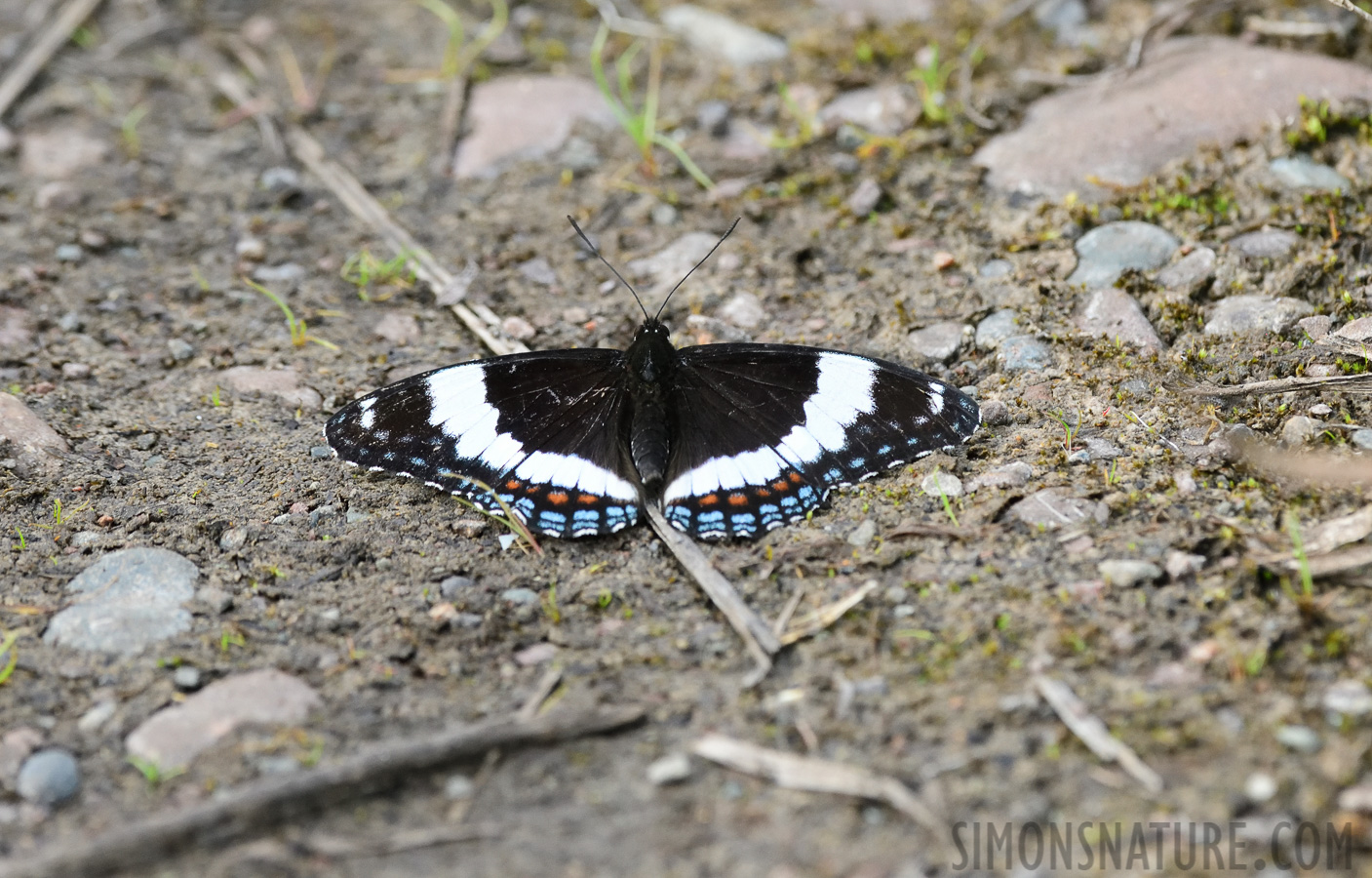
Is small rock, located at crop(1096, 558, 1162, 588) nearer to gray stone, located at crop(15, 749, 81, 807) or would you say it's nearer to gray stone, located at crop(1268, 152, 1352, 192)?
gray stone, located at crop(1268, 152, 1352, 192)

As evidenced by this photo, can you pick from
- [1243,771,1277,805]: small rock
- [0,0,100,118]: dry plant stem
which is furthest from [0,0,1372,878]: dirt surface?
[0,0,100,118]: dry plant stem

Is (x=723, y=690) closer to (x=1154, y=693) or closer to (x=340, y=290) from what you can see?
(x=1154, y=693)

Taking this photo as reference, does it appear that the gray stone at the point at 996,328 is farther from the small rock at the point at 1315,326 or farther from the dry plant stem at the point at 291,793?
the dry plant stem at the point at 291,793

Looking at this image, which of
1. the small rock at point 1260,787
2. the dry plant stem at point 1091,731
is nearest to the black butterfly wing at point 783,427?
the dry plant stem at point 1091,731

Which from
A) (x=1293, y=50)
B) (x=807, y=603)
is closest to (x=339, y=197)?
(x=807, y=603)

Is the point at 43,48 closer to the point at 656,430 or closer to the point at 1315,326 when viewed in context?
the point at 656,430
